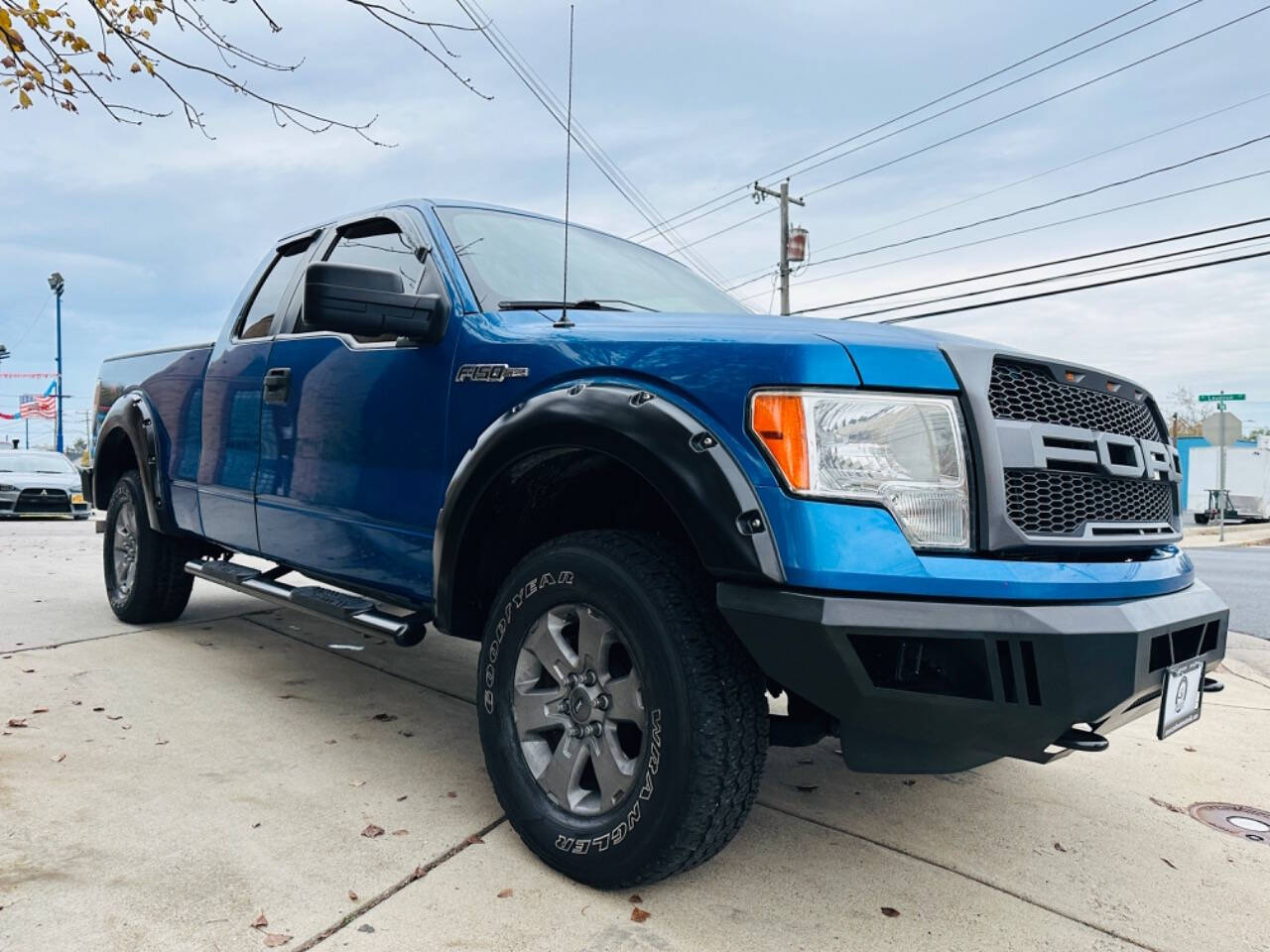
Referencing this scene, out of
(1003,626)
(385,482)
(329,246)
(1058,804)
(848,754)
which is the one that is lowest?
(1058,804)

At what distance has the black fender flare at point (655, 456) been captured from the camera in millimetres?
1903

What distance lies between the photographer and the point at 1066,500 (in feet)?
6.63

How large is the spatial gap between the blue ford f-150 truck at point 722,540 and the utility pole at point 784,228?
23414 millimetres

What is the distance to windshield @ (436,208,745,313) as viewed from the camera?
9.78 ft

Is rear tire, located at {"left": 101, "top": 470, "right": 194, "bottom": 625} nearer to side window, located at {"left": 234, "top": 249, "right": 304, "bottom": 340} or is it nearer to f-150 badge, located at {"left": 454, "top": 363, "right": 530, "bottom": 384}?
side window, located at {"left": 234, "top": 249, "right": 304, "bottom": 340}

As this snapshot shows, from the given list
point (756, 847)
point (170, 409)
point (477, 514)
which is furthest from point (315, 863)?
point (170, 409)

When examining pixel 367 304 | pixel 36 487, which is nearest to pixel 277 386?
pixel 367 304

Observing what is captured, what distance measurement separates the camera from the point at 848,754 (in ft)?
6.54

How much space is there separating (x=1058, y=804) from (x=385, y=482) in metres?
2.49

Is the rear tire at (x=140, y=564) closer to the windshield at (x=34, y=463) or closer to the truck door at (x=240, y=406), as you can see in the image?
the truck door at (x=240, y=406)

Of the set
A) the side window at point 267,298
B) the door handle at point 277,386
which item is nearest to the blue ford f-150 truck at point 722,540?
the door handle at point 277,386

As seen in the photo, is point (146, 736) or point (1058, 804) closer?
point (1058, 804)

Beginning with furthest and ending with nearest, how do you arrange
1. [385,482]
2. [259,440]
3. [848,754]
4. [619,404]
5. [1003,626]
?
[259,440] → [385,482] → [619,404] → [848,754] → [1003,626]

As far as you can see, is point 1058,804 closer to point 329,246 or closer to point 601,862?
point 601,862
